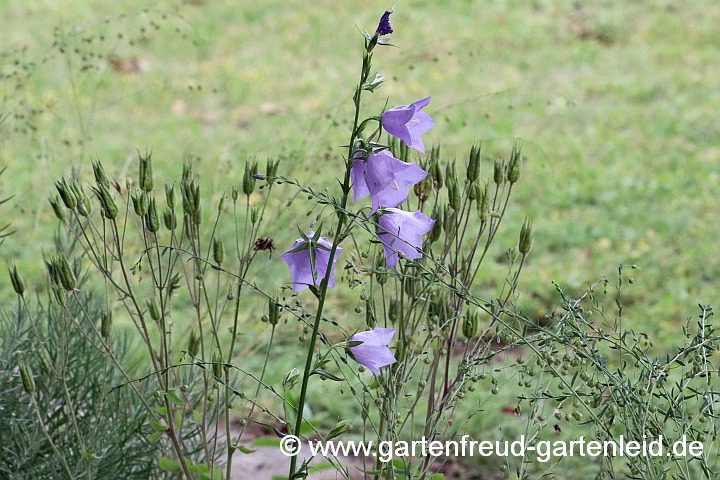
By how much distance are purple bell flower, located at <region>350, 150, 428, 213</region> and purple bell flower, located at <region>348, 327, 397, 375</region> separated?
0.21 m

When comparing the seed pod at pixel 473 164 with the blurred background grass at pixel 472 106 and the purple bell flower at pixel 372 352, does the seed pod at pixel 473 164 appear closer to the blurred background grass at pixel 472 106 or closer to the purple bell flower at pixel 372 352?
the purple bell flower at pixel 372 352

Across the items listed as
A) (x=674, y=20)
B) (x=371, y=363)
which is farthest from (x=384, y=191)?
(x=674, y=20)

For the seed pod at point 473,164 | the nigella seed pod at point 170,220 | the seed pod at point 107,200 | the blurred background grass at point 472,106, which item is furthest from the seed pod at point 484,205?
the blurred background grass at point 472,106

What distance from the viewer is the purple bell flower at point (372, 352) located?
151 cm

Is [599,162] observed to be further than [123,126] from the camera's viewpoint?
No

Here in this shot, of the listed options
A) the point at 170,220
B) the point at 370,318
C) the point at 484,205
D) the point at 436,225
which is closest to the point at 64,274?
the point at 170,220

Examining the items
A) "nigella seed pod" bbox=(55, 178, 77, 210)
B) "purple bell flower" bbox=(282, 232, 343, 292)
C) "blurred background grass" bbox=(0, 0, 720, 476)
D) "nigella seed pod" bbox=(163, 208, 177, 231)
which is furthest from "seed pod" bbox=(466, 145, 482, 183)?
"blurred background grass" bbox=(0, 0, 720, 476)

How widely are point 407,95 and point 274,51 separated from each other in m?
1.47

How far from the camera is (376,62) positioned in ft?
22.5

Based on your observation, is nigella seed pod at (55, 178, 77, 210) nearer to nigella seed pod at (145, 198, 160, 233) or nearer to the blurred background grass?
nigella seed pod at (145, 198, 160, 233)

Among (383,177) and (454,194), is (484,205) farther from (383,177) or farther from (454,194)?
(383,177)

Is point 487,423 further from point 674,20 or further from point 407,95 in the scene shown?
point 674,20

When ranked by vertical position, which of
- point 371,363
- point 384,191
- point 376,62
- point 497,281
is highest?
point 384,191

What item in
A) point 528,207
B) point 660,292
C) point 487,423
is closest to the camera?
point 487,423
